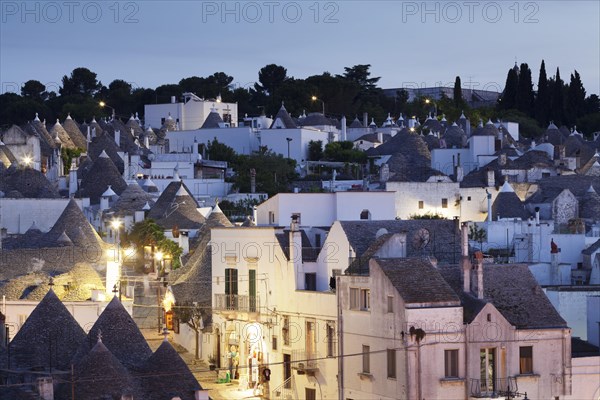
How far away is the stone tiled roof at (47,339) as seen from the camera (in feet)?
125

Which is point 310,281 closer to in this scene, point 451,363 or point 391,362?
point 391,362

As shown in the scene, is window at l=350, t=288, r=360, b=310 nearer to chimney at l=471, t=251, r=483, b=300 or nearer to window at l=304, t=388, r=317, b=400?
chimney at l=471, t=251, r=483, b=300

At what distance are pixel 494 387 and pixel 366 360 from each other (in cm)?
346

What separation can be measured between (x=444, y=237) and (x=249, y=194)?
32.4 m

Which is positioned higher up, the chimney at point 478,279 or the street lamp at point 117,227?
the street lamp at point 117,227

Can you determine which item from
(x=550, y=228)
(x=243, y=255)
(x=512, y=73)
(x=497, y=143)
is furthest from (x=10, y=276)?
(x=512, y=73)

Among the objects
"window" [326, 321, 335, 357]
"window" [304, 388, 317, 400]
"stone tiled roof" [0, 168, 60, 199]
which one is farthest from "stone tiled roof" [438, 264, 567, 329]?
"stone tiled roof" [0, 168, 60, 199]

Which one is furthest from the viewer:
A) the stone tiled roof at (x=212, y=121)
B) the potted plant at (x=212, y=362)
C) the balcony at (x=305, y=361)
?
the stone tiled roof at (x=212, y=121)

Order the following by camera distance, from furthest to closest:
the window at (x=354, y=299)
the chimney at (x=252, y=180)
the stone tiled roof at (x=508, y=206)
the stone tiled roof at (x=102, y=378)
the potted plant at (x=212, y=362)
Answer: the chimney at (x=252, y=180) → the stone tiled roof at (x=508, y=206) → the potted plant at (x=212, y=362) → the window at (x=354, y=299) → the stone tiled roof at (x=102, y=378)

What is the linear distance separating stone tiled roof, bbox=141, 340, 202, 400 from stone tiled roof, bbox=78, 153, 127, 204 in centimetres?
4352

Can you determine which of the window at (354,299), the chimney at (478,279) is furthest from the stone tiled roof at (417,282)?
the window at (354,299)

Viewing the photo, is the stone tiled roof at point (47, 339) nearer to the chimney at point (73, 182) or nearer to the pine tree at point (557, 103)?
the chimney at point (73, 182)

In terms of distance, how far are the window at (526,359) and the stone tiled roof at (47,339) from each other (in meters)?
10.0

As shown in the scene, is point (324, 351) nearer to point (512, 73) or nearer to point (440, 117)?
point (440, 117)
